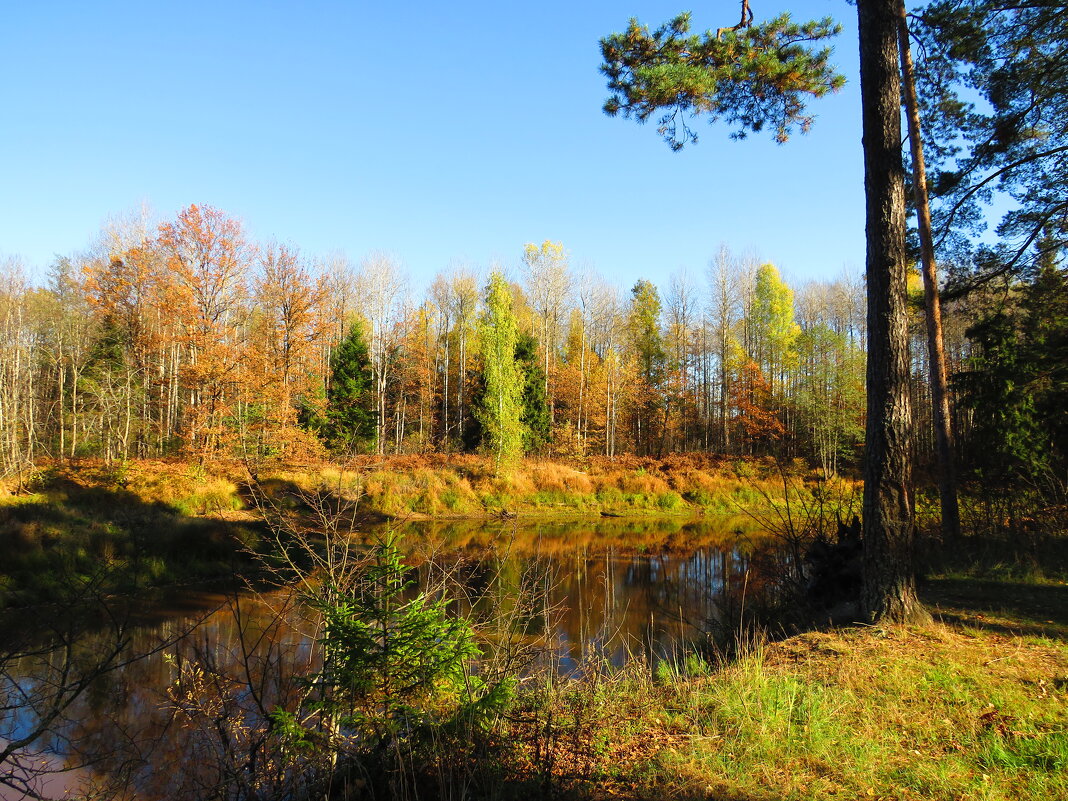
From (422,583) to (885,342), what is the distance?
357 inches

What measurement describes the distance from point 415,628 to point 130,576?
10714 mm

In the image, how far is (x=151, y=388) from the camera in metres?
24.1

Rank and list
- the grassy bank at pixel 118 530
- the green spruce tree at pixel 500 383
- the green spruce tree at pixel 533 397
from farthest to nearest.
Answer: the green spruce tree at pixel 533 397 < the green spruce tree at pixel 500 383 < the grassy bank at pixel 118 530

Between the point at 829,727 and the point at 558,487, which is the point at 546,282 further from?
the point at 829,727

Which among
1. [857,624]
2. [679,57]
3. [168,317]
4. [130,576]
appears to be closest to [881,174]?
[679,57]

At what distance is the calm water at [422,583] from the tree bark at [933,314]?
125 inches

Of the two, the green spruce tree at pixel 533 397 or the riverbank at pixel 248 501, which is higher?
the green spruce tree at pixel 533 397

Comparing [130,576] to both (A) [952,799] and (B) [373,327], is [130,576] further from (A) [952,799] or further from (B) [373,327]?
(B) [373,327]

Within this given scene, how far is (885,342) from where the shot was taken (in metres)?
5.48

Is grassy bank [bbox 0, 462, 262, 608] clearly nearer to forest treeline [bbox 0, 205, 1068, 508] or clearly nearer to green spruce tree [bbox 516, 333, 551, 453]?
forest treeline [bbox 0, 205, 1068, 508]

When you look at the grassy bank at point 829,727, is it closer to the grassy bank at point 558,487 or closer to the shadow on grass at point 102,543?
the shadow on grass at point 102,543

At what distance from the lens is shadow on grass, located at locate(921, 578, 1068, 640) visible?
211 inches

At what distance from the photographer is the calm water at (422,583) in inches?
184

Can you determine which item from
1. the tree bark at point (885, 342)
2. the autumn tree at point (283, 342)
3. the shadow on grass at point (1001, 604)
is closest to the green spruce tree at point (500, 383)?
the autumn tree at point (283, 342)
